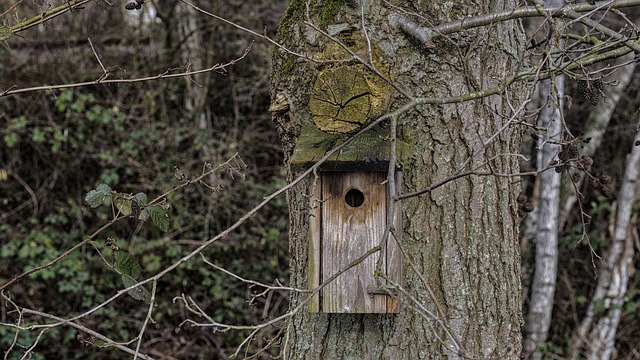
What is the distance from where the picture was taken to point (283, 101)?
8.24 feet

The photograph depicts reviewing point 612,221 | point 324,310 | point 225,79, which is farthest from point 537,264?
point 324,310

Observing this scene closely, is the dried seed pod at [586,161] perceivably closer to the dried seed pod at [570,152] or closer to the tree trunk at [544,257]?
the dried seed pod at [570,152]

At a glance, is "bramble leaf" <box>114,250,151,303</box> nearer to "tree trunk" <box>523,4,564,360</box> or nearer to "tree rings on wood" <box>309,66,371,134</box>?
"tree rings on wood" <box>309,66,371,134</box>

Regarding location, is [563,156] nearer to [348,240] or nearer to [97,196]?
[348,240]

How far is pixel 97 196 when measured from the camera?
→ 240 centimetres

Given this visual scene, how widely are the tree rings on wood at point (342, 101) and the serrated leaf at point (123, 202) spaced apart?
0.68m

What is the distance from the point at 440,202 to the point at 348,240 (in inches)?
13.4

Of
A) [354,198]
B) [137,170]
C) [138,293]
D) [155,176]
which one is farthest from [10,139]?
[354,198]

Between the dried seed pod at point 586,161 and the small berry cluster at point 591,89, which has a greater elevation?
the small berry cluster at point 591,89

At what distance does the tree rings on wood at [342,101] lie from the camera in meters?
2.19

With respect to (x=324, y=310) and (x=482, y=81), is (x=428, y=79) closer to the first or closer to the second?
(x=482, y=81)

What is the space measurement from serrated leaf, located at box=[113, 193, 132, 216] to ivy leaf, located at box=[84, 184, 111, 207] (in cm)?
4

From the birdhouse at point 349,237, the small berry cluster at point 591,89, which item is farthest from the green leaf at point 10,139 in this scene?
the small berry cluster at point 591,89

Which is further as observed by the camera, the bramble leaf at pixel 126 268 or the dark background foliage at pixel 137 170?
the dark background foliage at pixel 137 170
